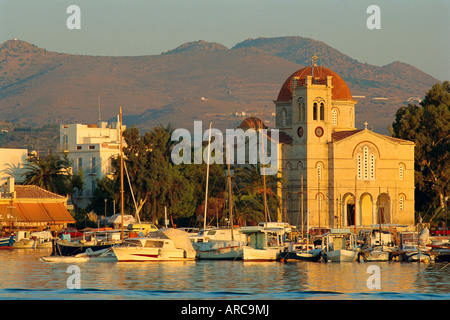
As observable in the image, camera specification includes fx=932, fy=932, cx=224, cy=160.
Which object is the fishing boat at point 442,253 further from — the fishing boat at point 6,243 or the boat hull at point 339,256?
the fishing boat at point 6,243

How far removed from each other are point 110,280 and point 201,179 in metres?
51.5

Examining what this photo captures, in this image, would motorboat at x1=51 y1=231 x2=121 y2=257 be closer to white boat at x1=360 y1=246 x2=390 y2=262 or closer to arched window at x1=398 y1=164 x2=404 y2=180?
white boat at x1=360 y1=246 x2=390 y2=262

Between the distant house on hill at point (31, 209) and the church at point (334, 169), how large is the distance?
21911 millimetres

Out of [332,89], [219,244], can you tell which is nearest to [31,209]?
[219,244]

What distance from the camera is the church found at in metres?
94.5

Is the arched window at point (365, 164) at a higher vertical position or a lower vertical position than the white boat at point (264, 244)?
higher

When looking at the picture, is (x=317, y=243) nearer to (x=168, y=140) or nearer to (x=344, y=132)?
(x=344, y=132)

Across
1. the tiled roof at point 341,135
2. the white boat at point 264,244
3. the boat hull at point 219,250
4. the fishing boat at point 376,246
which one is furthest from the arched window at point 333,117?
the boat hull at point 219,250

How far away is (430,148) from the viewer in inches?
4001

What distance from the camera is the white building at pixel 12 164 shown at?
358ft

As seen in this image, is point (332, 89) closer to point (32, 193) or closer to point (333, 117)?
point (333, 117)

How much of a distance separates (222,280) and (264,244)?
1992 centimetres

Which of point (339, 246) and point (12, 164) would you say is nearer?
point (339, 246)
